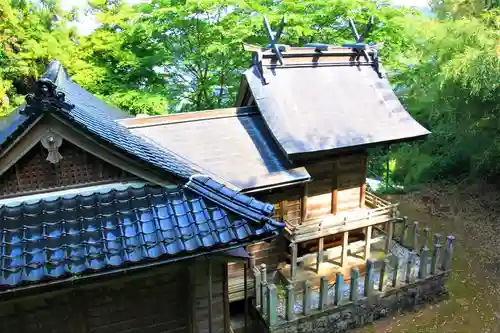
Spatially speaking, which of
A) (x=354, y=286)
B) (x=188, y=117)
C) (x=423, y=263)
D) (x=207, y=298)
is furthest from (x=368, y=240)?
(x=207, y=298)

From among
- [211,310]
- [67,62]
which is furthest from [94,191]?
[67,62]

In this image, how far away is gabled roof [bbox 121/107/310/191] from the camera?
882cm

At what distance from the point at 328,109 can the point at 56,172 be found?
8.16 m

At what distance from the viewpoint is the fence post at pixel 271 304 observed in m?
8.11

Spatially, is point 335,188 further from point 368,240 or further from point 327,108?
point 327,108

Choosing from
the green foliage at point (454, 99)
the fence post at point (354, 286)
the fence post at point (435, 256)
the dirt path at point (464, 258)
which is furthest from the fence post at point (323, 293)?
the green foliage at point (454, 99)

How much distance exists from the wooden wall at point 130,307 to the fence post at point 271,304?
3.33 m

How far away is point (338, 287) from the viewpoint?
28.9ft

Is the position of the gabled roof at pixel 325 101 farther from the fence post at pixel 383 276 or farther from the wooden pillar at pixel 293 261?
the fence post at pixel 383 276

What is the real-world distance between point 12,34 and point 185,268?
17.0 m

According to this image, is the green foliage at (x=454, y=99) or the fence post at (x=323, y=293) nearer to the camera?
the fence post at (x=323, y=293)

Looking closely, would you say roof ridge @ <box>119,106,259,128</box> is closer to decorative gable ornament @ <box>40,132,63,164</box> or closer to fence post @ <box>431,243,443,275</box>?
decorative gable ornament @ <box>40,132,63,164</box>

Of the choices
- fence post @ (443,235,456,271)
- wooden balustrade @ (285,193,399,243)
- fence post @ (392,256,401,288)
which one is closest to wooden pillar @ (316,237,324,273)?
wooden balustrade @ (285,193,399,243)

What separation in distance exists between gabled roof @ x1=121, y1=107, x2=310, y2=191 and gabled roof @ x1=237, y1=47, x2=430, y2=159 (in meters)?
0.55
